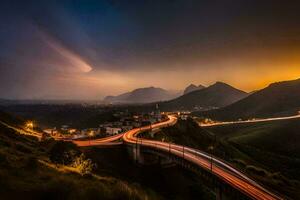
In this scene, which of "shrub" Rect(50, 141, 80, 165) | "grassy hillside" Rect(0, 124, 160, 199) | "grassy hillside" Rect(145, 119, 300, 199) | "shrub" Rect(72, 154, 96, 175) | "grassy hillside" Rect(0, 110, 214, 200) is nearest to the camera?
"grassy hillside" Rect(0, 124, 160, 199)

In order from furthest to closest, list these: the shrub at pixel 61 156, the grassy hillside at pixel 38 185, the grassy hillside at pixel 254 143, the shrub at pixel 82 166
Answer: the grassy hillside at pixel 254 143 → the shrub at pixel 61 156 → the shrub at pixel 82 166 → the grassy hillside at pixel 38 185

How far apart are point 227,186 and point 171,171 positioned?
29.2 m

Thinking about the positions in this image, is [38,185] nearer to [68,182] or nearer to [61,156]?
[68,182]

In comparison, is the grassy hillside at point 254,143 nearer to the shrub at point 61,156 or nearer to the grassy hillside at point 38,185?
the shrub at point 61,156

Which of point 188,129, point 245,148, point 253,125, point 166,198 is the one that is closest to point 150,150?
point 166,198

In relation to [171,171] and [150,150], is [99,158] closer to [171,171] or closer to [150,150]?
[150,150]

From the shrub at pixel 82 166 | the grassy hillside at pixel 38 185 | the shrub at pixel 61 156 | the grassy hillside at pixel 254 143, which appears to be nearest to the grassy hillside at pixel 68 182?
the grassy hillside at pixel 38 185

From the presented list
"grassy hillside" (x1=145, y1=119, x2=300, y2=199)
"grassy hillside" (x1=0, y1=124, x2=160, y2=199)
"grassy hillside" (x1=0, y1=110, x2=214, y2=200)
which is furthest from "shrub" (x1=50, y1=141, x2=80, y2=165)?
"grassy hillside" (x1=145, y1=119, x2=300, y2=199)

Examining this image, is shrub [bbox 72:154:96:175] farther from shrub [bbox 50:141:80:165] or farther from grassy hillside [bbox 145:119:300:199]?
grassy hillside [bbox 145:119:300:199]

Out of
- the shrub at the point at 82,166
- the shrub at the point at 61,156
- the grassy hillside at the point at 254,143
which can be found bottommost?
the grassy hillside at the point at 254,143

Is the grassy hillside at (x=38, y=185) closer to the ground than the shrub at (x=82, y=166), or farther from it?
farther from it

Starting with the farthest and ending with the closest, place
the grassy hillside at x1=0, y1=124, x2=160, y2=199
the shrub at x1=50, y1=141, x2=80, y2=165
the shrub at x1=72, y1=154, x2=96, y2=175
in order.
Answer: the shrub at x1=50, y1=141, x2=80, y2=165 → the shrub at x1=72, y1=154, x2=96, y2=175 → the grassy hillside at x1=0, y1=124, x2=160, y2=199

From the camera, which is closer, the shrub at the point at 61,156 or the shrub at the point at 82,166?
the shrub at the point at 82,166

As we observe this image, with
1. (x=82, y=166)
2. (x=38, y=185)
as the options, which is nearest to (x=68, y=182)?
(x=38, y=185)
